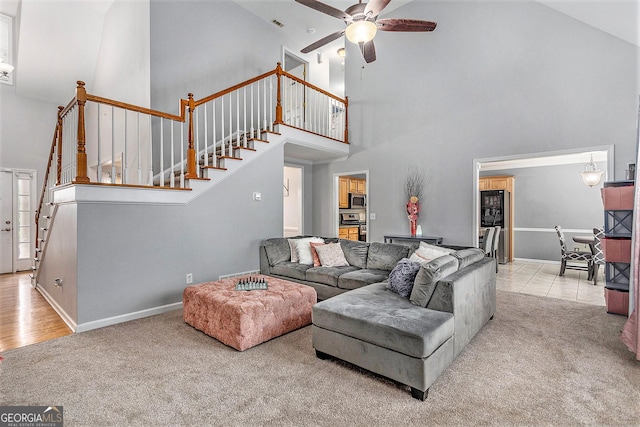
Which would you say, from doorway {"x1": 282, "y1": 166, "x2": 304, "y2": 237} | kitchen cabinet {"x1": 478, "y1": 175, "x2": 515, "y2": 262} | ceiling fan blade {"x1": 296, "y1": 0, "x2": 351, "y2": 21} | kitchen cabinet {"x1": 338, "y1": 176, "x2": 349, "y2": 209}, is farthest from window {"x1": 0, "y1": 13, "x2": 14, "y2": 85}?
kitchen cabinet {"x1": 478, "y1": 175, "x2": 515, "y2": 262}

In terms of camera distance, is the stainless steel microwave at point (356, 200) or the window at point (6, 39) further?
the stainless steel microwave at point (356, 200)

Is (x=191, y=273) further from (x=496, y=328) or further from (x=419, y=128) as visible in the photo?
(x=419, y=128)

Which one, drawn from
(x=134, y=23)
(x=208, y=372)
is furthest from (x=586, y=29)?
(x=134, y=23)

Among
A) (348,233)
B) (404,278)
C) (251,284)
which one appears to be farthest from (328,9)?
(348,233)

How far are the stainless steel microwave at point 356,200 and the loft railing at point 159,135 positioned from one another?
1.63 m

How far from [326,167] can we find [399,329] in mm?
5389

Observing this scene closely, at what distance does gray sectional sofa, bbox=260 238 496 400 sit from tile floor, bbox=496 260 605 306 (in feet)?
6.19

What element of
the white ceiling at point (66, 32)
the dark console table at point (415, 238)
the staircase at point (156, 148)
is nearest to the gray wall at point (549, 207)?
the dark console table at point (415, 238)

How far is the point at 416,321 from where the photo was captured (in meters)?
2.18

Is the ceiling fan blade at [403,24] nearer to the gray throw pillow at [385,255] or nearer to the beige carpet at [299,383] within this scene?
the gray throw pillow at [385,255]

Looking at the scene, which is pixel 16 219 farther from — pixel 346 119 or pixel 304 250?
pixel 346 119

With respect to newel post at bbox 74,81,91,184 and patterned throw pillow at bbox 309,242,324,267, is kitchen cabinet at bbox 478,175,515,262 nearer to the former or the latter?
patterned throw pillow at bbox 309,242,324,267

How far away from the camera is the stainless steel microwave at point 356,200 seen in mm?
7944

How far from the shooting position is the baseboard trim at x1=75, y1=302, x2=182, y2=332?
3194 millimetres
